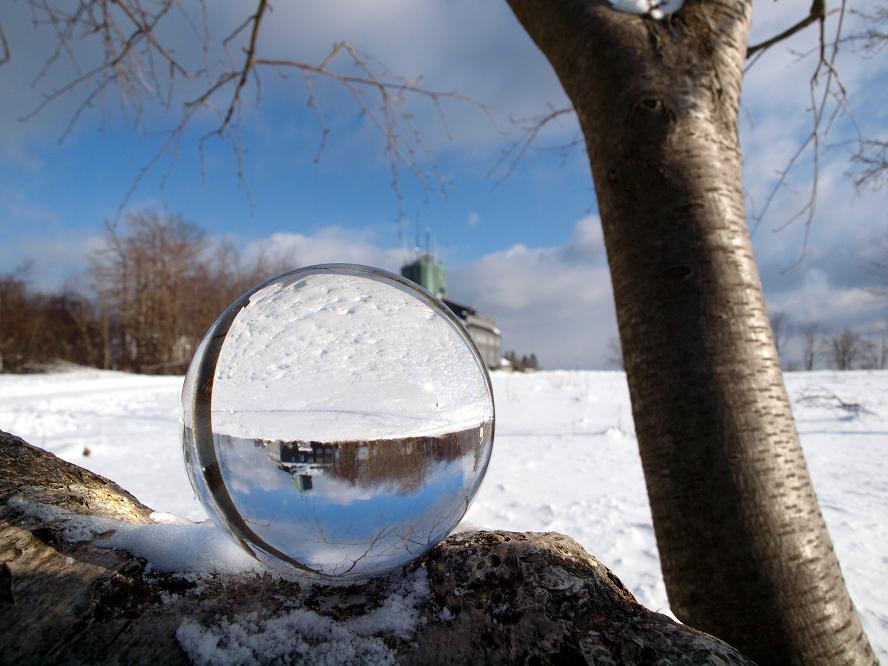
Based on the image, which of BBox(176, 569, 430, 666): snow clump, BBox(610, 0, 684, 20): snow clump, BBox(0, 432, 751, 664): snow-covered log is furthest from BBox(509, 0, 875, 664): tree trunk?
BBox(176, 569, 430, 666): snow clump

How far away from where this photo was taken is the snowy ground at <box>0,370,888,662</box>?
336 cm

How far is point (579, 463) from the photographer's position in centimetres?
587

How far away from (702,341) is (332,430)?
1200mm

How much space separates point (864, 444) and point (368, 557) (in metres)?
8.05

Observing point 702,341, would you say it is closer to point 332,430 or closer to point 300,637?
point 332,430

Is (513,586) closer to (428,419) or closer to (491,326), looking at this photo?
(428,419)

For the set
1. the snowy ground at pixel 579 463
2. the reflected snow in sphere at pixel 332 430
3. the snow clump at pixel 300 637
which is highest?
the reflected snow in sphere at pixel 332 430

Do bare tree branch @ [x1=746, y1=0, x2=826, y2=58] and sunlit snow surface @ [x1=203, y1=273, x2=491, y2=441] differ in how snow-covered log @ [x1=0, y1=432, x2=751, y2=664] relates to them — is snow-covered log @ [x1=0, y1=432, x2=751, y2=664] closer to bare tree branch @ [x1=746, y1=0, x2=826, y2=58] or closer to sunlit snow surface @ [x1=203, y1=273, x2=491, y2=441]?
sunlit snow surface @ [x1=203, y1=273, x2=491, y2=441]

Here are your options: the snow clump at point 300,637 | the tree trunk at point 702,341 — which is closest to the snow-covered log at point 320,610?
the snow clump at point 300,637

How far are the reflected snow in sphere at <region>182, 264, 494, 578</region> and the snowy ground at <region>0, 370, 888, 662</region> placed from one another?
1998 millimetres

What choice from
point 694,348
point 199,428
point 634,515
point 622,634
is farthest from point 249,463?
point 634,515

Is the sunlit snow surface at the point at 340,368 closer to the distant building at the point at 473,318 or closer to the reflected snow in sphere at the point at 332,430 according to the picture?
the reflected snow in sphere at the point at 332,430

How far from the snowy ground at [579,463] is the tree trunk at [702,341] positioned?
4.50ft

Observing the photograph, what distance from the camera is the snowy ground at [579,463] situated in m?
3.36
